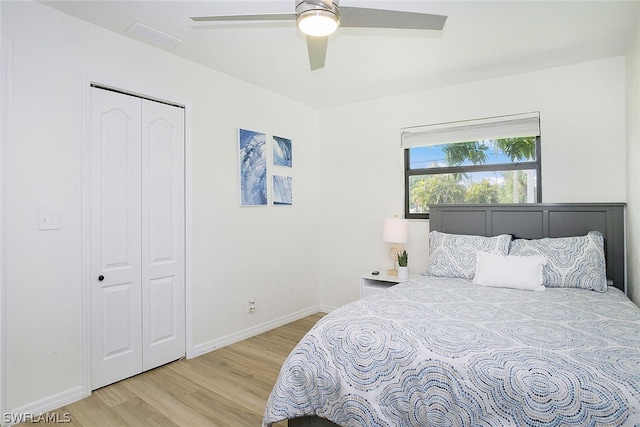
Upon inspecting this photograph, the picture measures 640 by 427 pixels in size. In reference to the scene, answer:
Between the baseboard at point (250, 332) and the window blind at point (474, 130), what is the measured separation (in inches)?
88.6

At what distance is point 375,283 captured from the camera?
3.82 m

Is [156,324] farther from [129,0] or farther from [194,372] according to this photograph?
[129,0]

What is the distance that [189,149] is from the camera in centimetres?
306

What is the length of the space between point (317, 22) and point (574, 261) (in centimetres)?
248

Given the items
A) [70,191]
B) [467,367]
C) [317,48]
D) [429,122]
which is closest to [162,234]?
[70,191]

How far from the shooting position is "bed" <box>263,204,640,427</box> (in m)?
1.27

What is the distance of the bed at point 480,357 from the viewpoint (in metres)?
1.27

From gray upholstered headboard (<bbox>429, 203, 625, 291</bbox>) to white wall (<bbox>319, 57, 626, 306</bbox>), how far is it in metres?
0.14

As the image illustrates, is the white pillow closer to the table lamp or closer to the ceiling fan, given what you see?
the table lamp

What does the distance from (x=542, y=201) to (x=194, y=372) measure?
10.9 feet

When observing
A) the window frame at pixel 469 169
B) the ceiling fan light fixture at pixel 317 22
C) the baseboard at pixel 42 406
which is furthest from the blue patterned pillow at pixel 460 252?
the baseboard at pixel 42 406

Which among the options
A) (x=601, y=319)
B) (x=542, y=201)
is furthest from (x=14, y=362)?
(x=542, y=201)

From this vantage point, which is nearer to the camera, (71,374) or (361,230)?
(71,374)

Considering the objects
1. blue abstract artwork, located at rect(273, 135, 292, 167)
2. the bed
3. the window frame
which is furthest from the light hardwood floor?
the window frame
